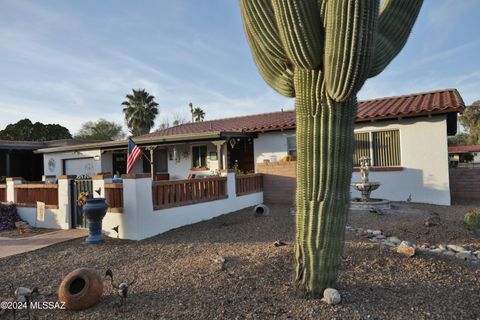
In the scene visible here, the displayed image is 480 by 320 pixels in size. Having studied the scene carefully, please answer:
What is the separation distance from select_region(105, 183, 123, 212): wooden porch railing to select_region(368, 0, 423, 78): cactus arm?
6.17m

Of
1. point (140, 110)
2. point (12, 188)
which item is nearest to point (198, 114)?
point (140, 110)

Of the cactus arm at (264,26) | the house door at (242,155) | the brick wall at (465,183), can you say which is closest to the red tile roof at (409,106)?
the house door at (242,155)

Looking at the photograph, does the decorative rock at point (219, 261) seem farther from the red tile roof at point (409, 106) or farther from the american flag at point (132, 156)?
the red tile roof at point (409, 106)

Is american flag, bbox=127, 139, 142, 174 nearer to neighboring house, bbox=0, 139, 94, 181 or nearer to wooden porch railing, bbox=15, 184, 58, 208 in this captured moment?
wooden porch railing, bbox=15, 184, 58, 208

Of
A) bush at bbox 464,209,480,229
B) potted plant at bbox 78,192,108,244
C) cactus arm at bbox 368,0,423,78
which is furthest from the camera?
potted plant at bbox 78,192,108,244

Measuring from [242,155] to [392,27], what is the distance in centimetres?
1185

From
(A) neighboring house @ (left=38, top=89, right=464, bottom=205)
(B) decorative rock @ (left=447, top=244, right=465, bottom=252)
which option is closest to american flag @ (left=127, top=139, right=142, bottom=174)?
(A) neighboring house @ (left=38, top=89, right=464, bottom=205)

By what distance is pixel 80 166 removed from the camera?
19.5 meters

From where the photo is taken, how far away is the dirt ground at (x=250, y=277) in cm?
347

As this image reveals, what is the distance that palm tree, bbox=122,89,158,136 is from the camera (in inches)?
1352

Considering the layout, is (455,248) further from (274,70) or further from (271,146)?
(271,146)

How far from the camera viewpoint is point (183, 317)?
343 cm

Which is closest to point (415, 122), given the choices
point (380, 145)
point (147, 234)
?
point (380, 145)

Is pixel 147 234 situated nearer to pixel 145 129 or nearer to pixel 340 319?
pixel 340 319
